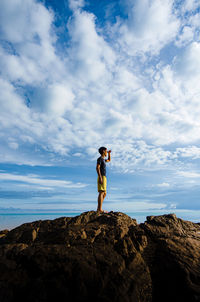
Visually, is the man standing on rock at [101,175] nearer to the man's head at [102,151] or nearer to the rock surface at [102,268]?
the man's head at [102,151]

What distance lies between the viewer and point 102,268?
361 centimetres

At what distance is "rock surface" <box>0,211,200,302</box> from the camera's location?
324 centimetres

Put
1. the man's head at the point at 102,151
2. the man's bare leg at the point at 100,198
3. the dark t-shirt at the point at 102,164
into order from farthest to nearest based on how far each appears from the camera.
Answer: the man's head at the point at 102,151 < the dark t-shirt at the point at 102,164 < the man's bare leg at the point at 100,198

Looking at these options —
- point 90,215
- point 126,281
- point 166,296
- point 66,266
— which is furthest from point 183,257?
point 90,215

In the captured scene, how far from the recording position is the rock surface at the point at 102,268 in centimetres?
324

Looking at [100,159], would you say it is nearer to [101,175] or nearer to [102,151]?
[102,151]

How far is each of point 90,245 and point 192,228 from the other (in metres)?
4.53

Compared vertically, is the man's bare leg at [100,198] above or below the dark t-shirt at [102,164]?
below

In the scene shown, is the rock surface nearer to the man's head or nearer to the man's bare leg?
the man's bare leg

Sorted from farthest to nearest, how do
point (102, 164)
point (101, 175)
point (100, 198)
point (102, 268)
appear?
point (102, 164)
point (101, 175)
point (100, 198)
point (102, 268)

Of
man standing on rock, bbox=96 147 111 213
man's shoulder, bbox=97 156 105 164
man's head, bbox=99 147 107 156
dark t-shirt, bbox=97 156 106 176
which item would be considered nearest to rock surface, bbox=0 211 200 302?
man standing on rock, bbox=96 147 111 213

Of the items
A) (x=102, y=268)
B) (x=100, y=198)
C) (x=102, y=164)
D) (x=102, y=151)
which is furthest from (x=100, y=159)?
(x=102, y=268)

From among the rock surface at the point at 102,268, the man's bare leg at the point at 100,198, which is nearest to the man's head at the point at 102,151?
the man's bare leg at the point at 100,198

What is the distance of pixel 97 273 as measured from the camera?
3.51 metres
